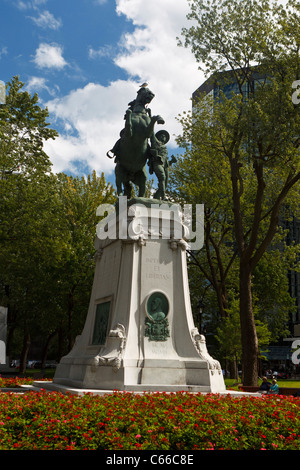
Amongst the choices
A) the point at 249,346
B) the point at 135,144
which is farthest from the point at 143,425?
the point at 249,346

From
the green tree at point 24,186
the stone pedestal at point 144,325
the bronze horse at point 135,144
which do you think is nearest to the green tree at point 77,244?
the green tree at point 24,186

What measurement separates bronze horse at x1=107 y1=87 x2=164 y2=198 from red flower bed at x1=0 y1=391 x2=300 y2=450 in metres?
6.89

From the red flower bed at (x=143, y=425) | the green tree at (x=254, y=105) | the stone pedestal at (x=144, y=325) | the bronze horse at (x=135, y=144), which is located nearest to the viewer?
the red flower bed at (x=143, y=425)

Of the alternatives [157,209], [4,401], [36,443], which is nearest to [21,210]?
[157,209]

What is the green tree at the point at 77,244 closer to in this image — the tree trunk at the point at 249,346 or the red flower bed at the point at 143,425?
the tree trunk at the point at 249,346

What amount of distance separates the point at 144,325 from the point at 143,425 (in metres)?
4.39

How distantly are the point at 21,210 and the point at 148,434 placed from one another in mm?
18107

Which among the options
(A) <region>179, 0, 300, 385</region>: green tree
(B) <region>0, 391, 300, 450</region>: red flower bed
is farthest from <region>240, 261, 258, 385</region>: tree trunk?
(B) <region>0, 391, 300, 450</region>: red flower bed

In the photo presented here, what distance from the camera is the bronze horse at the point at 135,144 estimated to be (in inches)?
488

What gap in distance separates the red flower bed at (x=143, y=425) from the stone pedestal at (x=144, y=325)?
2218 mm

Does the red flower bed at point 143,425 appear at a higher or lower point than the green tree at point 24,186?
lower

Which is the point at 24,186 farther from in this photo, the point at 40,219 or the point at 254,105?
the point at 254,105

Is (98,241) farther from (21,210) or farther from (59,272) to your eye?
(59,272)

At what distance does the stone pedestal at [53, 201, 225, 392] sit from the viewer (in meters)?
9.91
